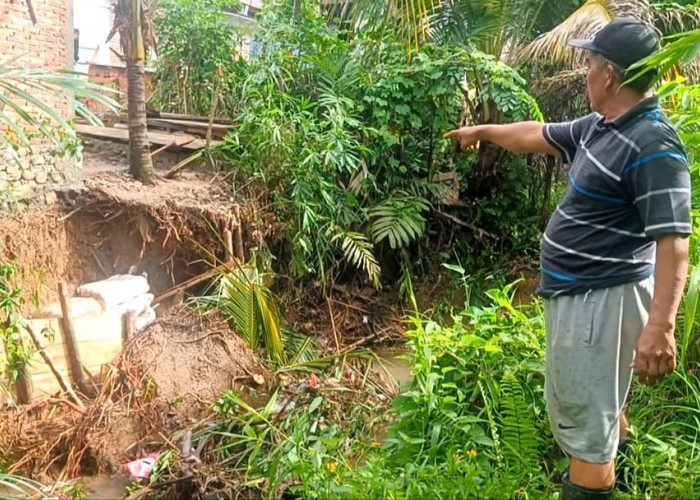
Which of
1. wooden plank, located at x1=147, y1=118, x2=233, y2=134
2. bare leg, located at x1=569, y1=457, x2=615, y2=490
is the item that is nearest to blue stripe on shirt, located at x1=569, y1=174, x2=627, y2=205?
bare leg, located at x1=569, y1=457, x2=615, y2=490

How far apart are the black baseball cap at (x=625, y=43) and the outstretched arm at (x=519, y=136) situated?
0.52 m

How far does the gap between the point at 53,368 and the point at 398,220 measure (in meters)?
2.96

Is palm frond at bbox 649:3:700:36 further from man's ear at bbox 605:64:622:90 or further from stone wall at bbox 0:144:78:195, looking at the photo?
stone wall at bbox 0:144:78:195

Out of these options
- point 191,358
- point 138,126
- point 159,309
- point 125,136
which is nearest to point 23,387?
point 191,358

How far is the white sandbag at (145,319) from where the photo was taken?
15.1ft

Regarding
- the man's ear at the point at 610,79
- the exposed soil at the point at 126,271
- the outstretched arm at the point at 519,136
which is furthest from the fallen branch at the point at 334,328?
the man's ear at the point at 610,79

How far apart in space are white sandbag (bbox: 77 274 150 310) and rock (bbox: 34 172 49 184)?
2.77 ft

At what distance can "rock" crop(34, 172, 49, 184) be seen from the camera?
15.9 feet

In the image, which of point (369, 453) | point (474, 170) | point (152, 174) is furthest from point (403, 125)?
point (369, 453)

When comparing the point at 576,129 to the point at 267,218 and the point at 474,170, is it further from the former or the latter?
the point at 474,170

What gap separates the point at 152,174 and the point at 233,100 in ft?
4.94

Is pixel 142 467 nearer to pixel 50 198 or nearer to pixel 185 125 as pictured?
pixel 50 198

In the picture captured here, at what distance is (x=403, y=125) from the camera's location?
598cm

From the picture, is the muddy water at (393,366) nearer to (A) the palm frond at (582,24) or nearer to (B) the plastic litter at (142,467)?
(B) the plastic litter at (142,467)
